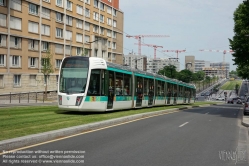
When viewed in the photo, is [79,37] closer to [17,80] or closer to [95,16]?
[95,16]

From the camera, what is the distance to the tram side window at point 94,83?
59.7 ft

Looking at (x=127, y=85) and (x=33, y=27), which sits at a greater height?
(x=33, y=27)

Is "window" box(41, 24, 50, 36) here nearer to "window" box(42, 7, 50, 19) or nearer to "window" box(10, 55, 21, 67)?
"window" box(42, 7, 50, 19)

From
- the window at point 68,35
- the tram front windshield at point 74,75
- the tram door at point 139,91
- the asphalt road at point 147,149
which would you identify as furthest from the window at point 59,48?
the asphalt road at point 147,149

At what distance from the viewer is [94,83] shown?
1845 cm

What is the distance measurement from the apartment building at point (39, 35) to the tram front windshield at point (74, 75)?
2547 cm

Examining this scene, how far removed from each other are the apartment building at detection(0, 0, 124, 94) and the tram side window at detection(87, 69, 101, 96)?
25.6m

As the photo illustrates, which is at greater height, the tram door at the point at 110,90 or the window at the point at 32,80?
the window at the point at 32,80

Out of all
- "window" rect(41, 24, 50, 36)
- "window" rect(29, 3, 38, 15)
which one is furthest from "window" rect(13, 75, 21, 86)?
"window" rect(29, 3, 38, 15)

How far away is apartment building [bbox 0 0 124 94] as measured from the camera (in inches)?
1754

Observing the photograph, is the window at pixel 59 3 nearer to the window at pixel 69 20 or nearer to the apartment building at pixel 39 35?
the apartment building at pixel 39 35

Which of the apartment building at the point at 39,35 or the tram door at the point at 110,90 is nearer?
the tram door at the point at 110,90

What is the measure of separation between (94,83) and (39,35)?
34.8m

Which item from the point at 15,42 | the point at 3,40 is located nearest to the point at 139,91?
the point at 3,40
